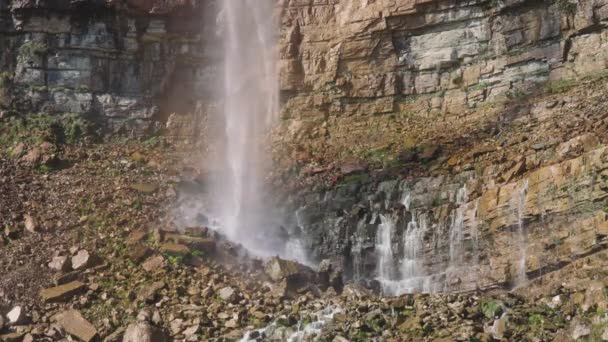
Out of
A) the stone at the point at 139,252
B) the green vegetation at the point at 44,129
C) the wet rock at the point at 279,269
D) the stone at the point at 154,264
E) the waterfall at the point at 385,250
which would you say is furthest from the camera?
the green vegetation at the point at 44,129

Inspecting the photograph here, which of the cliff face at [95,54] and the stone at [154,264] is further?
the cliff face at [95,54]

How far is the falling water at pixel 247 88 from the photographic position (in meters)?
22.5

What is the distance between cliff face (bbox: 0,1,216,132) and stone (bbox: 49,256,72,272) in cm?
853

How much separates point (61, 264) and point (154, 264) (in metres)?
2.11

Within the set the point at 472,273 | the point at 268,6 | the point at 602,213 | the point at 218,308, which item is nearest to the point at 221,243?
the point at 218,308

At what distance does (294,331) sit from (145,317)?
9.75 ft

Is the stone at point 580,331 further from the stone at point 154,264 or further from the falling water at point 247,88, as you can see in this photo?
the falling water at point 247,88

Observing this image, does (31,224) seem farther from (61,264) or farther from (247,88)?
Answer: (247,88)

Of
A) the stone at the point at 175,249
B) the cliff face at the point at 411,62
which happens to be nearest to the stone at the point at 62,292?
the stone at the point at 175,249

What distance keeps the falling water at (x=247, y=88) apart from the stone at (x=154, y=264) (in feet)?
20.8

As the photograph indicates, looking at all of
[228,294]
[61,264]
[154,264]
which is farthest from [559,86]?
[61,264]

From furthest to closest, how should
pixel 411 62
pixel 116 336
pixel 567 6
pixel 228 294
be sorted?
pixel 411 62 → pixel 567 6 → pixel 228 294 → pixel 116 336

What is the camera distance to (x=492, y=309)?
12148 millimetres

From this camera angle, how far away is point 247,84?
23875 millimetres
